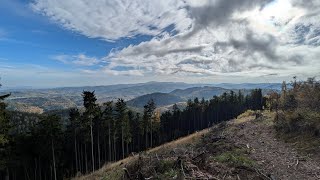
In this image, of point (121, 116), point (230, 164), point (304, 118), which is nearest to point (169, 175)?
point (230, 164)

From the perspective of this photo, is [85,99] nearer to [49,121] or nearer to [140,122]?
[49,121]

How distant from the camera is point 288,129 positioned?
23297 millimetres

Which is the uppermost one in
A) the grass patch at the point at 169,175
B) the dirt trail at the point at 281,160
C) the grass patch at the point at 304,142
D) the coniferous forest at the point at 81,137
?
the grass patch at the point at 169,175

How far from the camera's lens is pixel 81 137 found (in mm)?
54250

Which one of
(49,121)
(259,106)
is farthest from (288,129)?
(259,106)

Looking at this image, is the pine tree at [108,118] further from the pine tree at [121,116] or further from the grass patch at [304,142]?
the grass patch at [304,142]

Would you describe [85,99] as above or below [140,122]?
above

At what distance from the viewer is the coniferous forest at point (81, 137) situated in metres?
41.1

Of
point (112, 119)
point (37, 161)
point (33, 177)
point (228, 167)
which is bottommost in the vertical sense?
point (33, 177)

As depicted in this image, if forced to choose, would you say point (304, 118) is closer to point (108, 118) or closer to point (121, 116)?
point (108, 118)

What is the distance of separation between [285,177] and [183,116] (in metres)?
80.1

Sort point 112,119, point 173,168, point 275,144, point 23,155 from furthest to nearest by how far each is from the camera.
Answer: point 112,119, point 23,155, point 275,144, point 173,168

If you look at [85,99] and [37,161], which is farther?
[37,161]

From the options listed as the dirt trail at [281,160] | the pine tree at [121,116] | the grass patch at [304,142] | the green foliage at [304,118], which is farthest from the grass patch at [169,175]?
the pine tree at [121,116]
